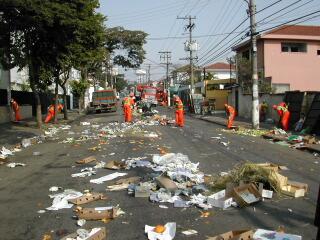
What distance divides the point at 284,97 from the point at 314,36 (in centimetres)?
1546

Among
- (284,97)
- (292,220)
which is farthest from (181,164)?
(284,97)

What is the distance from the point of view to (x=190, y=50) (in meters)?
56.8

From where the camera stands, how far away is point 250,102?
37.4 m

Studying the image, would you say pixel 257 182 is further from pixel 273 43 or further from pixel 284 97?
pixel 273 43

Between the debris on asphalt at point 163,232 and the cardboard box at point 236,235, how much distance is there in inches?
22.1

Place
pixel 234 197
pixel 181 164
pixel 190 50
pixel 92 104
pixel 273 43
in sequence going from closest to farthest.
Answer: pixel 234 197 < pixel 181 164 < pixel 273 43 < pixel 92 104 < pixel 190 50

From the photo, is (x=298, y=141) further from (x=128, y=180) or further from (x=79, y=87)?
Result: (x=79, y=87)

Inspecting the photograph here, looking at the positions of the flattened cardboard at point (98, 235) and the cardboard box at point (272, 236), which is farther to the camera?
the flattened cardboard at point (98, 235)

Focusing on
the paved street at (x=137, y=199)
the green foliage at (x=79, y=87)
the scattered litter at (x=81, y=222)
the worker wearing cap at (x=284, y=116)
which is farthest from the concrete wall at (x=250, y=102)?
the scattered litter at (x=81, y=222)

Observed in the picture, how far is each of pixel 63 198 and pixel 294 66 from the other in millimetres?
36483

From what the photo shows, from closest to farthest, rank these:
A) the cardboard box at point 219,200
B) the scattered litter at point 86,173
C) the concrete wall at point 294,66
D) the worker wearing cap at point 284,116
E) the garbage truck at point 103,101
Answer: the cardboard box at point 219,200, the scattered litter at point 86,173, the worker wearing cap at point 284,116, the concrete wall at point 294,66, the garbage truck at point 103,101

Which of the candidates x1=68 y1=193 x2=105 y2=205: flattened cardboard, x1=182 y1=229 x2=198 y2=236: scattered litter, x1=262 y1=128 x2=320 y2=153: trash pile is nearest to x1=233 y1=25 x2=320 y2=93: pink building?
x1=262 y1=128 x2=320 y2=153: trash pile

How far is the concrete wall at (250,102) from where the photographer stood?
31089mm

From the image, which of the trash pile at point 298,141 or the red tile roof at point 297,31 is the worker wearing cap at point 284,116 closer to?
the trash pile at point 298,141
